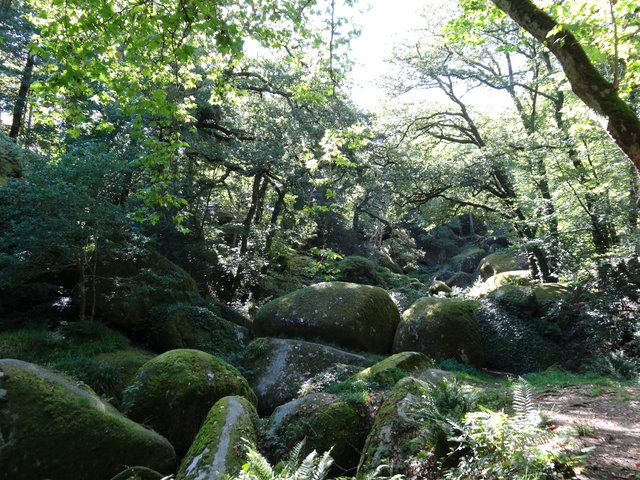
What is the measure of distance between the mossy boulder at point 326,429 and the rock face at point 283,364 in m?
2.83

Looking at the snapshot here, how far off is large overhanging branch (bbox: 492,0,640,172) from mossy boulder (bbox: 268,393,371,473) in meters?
4.39

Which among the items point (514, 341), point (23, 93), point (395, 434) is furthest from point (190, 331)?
point (23, 93)

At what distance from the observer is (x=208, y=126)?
1491 cm

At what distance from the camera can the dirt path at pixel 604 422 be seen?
307cm

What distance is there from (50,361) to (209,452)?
17.6 ft

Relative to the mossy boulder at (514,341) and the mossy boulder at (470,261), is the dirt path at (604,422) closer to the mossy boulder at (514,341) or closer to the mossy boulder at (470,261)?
the mossy boulder at (514,341)

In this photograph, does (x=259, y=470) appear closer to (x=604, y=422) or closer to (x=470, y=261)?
(x=604, y=422)

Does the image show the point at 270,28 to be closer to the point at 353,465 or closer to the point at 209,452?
the point at 209,452

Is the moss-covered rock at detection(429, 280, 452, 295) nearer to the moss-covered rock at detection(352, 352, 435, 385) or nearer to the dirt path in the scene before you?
the moss-covered rock at detection(352, 352, 435, 385)

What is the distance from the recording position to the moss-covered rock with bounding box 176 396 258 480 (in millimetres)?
3988

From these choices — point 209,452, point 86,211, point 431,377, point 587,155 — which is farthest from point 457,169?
point 209,452

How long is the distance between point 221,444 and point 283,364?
504 cm

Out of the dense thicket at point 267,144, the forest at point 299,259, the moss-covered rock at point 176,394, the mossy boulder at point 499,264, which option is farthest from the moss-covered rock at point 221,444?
the mossy boulder at point 499,264

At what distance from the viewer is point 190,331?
1093cm
